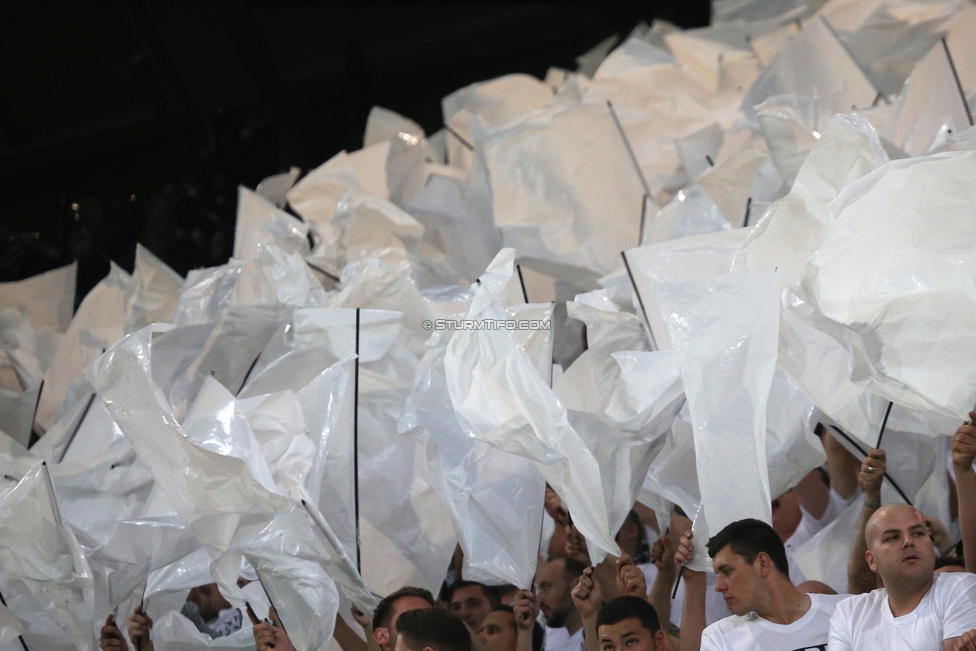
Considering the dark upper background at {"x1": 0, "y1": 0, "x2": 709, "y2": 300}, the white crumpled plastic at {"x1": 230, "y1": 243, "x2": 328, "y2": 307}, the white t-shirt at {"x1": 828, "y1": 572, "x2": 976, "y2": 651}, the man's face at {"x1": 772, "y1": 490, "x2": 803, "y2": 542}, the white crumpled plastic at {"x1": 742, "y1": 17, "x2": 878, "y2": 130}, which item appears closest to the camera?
the white t-shirt at {"x1": 828, "y1": 572, "x2": 976, "y2": 651}

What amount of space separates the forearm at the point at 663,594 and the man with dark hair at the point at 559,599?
0.91ft

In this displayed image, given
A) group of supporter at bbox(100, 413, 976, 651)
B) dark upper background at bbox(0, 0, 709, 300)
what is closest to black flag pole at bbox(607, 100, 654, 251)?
group of supporter at bbox(100, 413, 976, 651)

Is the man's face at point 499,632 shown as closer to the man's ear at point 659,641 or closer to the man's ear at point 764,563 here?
the man's ear at point 659,641

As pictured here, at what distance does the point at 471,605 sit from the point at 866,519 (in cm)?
80

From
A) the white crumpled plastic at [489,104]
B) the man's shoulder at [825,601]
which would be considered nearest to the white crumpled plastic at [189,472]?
the man's shoulder at [825,601]

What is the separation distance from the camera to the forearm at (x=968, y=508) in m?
1.58

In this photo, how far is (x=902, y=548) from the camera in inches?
60.7

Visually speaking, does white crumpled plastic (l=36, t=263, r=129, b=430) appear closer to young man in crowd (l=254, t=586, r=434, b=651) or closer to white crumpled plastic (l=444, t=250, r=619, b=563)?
young man in crowd (l=254, t=586, r=434, b=651)

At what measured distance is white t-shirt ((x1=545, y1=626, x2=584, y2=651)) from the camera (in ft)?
6.81

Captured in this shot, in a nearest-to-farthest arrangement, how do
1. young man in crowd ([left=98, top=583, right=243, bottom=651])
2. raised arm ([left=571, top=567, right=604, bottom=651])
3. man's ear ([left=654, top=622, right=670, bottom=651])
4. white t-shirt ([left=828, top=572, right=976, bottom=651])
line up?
1. white t-shirt ([left=828, top=572, right=976, bottom=651])
2. man's ear ([left=654, top=622, right=670, bottom=651])
3. raised arm ([left=571, top=567, right=604, bottom=651])
4. young man in crowd ([left=98, top=583, right=243, bottom=651])

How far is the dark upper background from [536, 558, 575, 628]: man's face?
2.46m

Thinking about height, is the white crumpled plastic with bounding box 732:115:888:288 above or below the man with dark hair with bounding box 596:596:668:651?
above

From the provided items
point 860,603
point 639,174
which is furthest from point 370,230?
point 860,603

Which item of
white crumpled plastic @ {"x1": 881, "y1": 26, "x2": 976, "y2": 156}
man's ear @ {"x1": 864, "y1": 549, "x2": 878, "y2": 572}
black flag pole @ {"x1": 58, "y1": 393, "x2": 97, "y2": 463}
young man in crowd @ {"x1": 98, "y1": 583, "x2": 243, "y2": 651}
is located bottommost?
young man in crowd @ {"x1": 98, "y1": 583, "x2": 243, "y2": 651}
